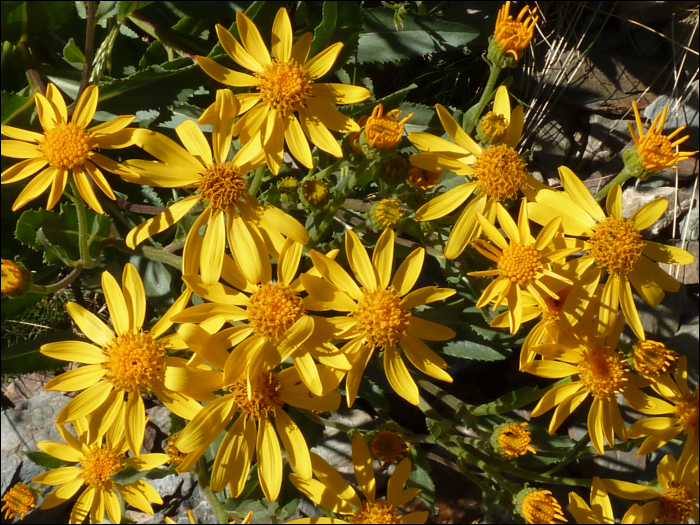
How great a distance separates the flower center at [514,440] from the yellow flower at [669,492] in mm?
750

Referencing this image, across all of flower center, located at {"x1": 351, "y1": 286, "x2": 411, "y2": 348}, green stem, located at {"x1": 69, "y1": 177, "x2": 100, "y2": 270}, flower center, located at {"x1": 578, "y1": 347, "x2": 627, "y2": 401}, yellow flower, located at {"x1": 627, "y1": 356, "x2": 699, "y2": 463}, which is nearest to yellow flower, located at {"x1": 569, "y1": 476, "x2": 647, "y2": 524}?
yellow flower, located at {"x1": 627, "y1": 356, "x2": 699, "y2": 463}

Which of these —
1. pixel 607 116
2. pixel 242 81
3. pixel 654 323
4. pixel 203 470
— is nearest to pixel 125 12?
pixel 242 81

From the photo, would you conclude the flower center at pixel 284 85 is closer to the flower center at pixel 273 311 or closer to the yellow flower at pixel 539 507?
the flower center at pixel 273 311

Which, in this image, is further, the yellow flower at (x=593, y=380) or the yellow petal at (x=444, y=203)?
the yellow flower at (x=593, y=380)

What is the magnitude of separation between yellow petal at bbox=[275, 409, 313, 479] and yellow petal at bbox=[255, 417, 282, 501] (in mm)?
38

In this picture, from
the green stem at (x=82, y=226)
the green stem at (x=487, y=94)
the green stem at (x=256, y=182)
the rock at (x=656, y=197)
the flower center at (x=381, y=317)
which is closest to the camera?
the green stem at (x=82, y=226)

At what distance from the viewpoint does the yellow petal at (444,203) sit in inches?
99.1

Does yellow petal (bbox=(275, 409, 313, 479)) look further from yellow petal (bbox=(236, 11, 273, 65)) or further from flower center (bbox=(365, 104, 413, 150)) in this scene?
yellow petal (bbox=(236, 11, 273, 65))

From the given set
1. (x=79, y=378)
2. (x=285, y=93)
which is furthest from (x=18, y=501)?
(x=285, y=93)

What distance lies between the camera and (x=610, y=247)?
2658 millimetres

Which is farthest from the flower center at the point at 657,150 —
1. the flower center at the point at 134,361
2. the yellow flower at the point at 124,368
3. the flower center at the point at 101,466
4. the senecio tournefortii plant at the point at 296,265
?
the flower center at the point at 101,466

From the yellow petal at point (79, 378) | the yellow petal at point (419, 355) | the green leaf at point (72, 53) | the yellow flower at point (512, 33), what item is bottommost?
the yellow petal at point (79, 378)

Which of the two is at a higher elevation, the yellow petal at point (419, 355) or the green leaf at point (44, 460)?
the yellow petal at point (419, 355)

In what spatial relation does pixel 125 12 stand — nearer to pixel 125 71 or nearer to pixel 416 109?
pixel 125 71
